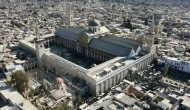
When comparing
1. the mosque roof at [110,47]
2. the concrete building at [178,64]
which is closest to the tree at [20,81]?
the mosque roof at [110,47]

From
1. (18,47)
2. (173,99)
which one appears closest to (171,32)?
(173,99)

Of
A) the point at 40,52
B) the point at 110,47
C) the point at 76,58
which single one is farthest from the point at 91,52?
the point at 40,52

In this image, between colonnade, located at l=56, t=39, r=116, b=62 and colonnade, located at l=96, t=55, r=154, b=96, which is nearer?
colonnade, located at l=96, t=55, r=154, b=96

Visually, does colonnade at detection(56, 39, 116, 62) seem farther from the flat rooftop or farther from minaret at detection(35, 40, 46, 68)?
minaret at detection(35, 40, 46, 68)

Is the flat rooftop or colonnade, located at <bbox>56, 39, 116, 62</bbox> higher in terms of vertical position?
colonnade, located at <bbox>56, 39, 116, 62</bbox>

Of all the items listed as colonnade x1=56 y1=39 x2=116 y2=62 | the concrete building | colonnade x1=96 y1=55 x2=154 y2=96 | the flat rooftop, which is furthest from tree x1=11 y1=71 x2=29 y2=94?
the concrete building

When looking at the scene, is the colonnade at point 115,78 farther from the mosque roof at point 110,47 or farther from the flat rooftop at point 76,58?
the flat rooftop at point 76,58

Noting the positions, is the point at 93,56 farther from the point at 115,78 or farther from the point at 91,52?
the point at 115,78

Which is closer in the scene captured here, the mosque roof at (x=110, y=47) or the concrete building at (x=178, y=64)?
the concrete building at (x=178, y=64)
